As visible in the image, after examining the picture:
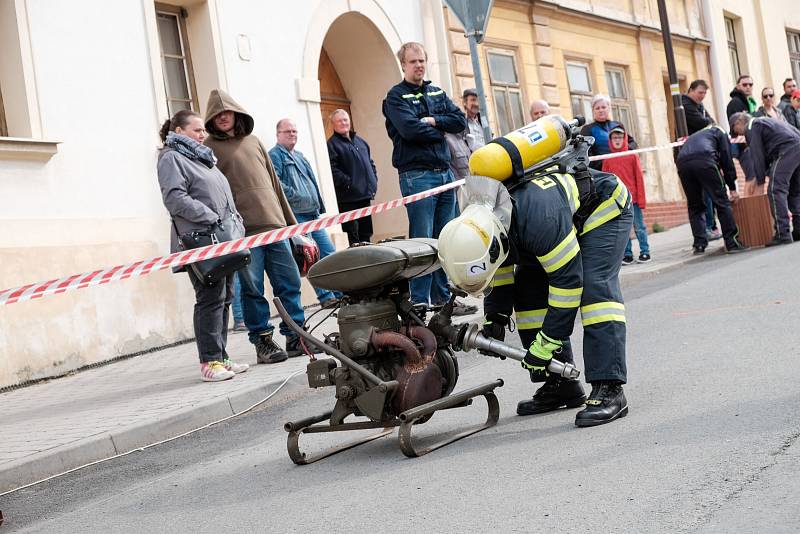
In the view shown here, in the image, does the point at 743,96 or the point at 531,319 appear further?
the point at 743,96

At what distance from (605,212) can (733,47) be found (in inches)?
974

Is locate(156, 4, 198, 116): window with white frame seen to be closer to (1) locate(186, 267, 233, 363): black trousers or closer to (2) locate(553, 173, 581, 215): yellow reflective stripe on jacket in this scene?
(1) locate(186, 267, 233, 363): black trousers

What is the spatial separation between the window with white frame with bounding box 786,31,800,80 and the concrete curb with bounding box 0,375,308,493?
2639cm

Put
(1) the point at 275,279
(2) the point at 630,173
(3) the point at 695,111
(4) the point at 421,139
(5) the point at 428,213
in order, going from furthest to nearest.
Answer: (3) the point at 695,111
(2) the point at 630,173
(5) the point at 428,213
(4) the point at 421,139
(1) the point at 275,279

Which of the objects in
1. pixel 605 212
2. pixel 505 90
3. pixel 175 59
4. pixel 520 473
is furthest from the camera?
pixel 505 90

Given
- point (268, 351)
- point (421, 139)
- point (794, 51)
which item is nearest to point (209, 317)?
point (268, 351)

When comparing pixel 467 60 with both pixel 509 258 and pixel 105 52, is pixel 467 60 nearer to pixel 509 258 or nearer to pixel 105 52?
pixel 105 52

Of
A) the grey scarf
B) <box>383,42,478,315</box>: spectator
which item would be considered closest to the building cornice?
<box>383,42,478,315</box>: spectator

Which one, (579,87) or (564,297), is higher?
(579,87)

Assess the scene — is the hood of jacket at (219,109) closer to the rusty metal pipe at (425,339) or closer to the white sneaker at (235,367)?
the white sneaker at (235,367)

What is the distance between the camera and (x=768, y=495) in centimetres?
366

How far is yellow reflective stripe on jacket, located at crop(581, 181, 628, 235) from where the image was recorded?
529 centimetres

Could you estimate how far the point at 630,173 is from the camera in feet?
45.3

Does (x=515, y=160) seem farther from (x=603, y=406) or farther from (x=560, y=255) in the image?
(x=603, y=406)
